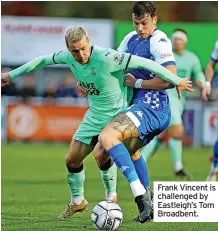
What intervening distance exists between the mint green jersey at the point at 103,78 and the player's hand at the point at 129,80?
0.20ft

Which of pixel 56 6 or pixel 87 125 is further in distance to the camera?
pixel 56 6

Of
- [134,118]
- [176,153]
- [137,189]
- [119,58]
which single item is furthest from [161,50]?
[176,153]

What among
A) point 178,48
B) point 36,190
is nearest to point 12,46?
point 178,48

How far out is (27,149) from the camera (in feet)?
74.6

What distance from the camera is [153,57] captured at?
9219mm

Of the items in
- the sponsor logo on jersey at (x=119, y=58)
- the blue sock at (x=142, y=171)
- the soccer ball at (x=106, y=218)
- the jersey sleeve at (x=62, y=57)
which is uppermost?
the sponsor logo on jersey at (x=119, y=58)

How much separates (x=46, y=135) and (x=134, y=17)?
628 inches

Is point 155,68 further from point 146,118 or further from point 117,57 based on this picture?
point 146,118

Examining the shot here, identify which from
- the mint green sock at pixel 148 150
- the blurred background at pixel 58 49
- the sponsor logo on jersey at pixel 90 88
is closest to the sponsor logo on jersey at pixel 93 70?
the sponsor logo on jersey at pixel 90 88

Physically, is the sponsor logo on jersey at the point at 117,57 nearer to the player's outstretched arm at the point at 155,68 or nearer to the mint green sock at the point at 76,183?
the player's outstretched arm at the point at 155,68

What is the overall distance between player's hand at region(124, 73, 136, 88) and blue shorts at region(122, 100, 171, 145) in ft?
0.69

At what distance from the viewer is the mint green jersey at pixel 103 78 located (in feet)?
29.0

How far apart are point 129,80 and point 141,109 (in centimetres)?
31

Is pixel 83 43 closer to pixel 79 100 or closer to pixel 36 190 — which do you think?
pixel 36 190
